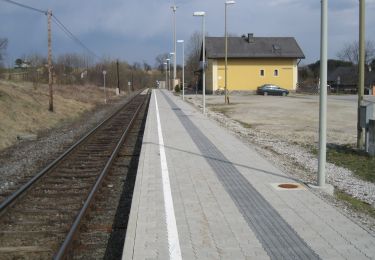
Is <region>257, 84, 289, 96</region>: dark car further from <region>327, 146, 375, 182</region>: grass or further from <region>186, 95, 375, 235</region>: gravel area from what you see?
<region>327, 146, 375, 182</region>: grass

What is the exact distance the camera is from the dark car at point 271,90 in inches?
2423

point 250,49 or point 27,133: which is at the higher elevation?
point 250,49

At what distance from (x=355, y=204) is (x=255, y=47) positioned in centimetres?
6365

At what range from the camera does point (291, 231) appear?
596cm

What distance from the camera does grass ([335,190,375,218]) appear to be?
24.6 ft

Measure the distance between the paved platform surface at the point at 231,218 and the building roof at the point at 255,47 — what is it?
5804 centimetres

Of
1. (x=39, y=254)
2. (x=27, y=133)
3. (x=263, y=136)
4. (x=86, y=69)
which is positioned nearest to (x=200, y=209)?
(x=39, y=254)

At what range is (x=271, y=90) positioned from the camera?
62.2 metres

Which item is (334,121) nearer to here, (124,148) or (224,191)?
(124,148)

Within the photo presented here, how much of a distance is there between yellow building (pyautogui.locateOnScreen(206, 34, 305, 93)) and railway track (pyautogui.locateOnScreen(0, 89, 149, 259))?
5533cm

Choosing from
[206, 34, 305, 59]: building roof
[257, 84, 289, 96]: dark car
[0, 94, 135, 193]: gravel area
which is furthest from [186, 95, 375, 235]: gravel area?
[206, 34, 305, 59]: building roof

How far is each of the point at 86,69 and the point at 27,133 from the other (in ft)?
270

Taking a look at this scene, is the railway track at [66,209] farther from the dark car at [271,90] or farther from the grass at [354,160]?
the dark car at [271,90]

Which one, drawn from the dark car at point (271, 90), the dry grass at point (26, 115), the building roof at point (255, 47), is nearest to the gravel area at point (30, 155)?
the dry grass at point (26, 115)
